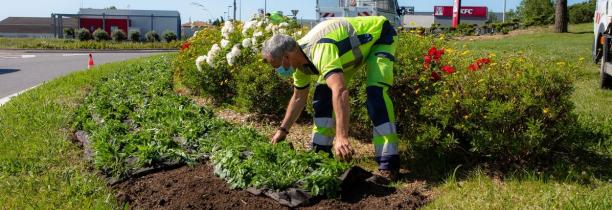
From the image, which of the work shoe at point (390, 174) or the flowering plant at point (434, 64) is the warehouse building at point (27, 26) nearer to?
the flowering plant at point (434, 64)

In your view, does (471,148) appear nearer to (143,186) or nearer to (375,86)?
(375,86)

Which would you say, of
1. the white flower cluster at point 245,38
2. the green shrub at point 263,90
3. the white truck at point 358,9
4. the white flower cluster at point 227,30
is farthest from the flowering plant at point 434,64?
the white truck at point 358,9

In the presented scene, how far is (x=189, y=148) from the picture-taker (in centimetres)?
500

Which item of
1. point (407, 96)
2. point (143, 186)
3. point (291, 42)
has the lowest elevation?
point (143, 186)

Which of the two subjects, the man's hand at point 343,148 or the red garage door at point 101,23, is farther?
the red garage door at point 101,23

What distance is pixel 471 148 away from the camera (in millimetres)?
4633

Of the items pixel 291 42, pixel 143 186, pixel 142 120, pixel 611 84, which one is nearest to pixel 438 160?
pixel 291 42

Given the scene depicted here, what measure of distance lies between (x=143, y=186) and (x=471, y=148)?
2391mm

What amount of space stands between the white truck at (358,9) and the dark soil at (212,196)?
1435 centimetres

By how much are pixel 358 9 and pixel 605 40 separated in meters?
10.1

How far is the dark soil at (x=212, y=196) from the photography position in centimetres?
381

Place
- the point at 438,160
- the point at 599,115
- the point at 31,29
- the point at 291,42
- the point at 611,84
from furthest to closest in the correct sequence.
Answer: the point at 31,29 → the point at 611,84 → the point at 599,115 → the point at 438,160 → the point at 291,42

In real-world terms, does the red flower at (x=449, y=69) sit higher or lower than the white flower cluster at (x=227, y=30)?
lower

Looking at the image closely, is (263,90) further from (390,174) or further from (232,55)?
(390,174)
